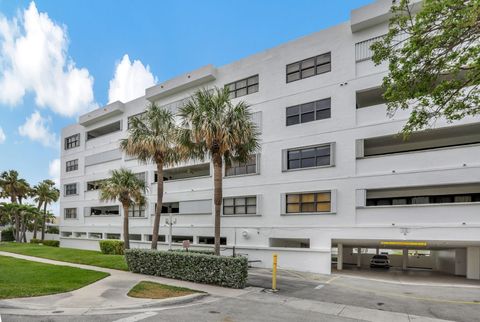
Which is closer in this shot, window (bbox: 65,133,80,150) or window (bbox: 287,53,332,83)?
window (bbox: 287,53,332,83)

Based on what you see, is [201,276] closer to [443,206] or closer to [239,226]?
[239,226]

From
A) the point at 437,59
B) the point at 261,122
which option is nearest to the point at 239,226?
the point at 261,122

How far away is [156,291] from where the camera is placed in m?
12.6

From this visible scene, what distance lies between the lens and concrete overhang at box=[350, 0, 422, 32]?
19406mm

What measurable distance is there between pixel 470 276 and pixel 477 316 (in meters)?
10.6

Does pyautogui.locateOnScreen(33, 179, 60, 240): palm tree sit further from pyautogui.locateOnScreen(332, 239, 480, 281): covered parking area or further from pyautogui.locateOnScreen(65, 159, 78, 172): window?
pyautogui.locateOnScreen(332, 239, 480, 281): covered parking area

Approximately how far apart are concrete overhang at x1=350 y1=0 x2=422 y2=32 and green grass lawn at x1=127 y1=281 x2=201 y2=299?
1800 cm

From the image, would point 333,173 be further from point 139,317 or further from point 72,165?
point 72,165

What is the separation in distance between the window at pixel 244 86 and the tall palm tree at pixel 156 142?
673 centimetres

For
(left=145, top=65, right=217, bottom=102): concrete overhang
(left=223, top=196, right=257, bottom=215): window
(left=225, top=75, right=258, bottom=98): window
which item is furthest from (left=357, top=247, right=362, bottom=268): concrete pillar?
(left=145, top=65, right=217, bottom=102): concrete overhang

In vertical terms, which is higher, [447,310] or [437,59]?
[437,59]

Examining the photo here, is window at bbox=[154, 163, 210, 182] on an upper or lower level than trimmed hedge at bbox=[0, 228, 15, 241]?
upper

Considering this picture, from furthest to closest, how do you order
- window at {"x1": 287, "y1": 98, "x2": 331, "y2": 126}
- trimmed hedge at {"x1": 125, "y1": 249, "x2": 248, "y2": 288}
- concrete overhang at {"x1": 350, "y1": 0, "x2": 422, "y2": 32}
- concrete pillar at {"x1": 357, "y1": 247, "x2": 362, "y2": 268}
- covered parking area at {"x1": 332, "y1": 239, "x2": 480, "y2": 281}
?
concrete pillar at {"x1": 357, "y1": 247, "x2": 362, "y2": 268}, window at {"x1": 287, "y1": 98, "x2": 331, "y2": 126}, concrete overhang at {"x1": 350, "y1": 0, "x2": 422, "y2": 32}, covered parking area at {"x1": 332, "y1": 239, "x2": 480, "y2": 281}, trimmed hedge at {"x1": 125, "y1": 249, "x2": 248, "y2": 288}

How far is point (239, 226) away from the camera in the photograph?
24.2 meters
